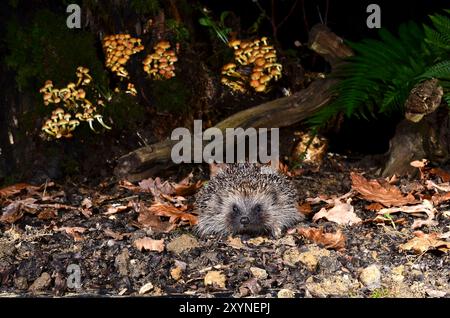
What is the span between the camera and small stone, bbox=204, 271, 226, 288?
4328mm

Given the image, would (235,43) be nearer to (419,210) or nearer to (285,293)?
(419,210)

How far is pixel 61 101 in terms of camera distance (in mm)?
8391

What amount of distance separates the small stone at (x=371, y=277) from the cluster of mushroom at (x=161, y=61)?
4605mm

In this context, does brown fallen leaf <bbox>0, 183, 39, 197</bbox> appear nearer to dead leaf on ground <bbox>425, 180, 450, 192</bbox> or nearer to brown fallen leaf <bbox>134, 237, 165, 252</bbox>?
brown fallen leaf <bbox>134, 237, 165, 252</bbox>

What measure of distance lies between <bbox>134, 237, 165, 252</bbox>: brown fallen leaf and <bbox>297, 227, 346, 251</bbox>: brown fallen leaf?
125cm

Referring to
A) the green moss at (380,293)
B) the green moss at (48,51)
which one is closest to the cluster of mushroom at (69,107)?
the green moss at (48,51)

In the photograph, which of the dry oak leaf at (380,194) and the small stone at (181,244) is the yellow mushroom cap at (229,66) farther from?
the small stone at (181,244)

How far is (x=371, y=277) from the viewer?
4.31 metres

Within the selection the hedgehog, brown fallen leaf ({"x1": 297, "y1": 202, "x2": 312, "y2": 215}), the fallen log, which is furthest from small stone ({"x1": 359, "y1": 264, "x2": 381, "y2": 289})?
the fallen log

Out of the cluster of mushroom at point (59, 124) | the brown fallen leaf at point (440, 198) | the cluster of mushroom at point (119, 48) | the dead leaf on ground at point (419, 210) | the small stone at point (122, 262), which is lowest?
the small stone at point (122, 262)

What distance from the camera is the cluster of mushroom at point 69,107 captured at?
26.5 feet

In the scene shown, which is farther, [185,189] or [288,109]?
[288,109]

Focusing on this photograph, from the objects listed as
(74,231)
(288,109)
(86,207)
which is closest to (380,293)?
(74,231)

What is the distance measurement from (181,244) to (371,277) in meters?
1.55
